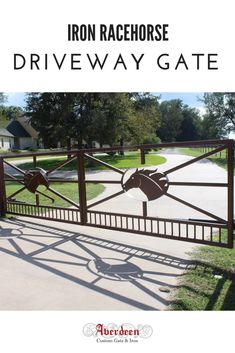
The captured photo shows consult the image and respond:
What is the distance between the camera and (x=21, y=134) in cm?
5169

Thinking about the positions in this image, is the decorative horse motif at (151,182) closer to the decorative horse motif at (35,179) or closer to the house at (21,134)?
the decorative horse motif at (35,179)

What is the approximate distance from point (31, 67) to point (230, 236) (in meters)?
4.29

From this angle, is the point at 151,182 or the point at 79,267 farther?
the point at 151,182

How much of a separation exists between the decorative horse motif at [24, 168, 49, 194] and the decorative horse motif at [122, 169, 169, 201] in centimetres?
214

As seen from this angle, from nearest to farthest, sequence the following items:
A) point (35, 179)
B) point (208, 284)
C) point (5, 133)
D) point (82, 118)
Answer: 1. point (208, 284)
2. point (35, 179)
3. point (82, 118)
4. point (5, 133)

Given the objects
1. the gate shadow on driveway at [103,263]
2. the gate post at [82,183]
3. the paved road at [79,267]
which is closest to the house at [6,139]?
the paved road at [79,267]

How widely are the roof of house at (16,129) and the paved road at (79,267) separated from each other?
46.6 m

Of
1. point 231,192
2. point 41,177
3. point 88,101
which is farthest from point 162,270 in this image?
point 88,101

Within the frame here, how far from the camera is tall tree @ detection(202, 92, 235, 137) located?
3925cm

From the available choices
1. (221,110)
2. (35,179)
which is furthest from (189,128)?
(35,179)

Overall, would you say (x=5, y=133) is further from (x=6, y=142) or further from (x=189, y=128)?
(x=189, y=128)

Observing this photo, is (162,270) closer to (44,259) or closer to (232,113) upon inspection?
(44,259)

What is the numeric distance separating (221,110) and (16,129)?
97.3 ft

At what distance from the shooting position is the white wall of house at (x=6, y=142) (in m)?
46.0
